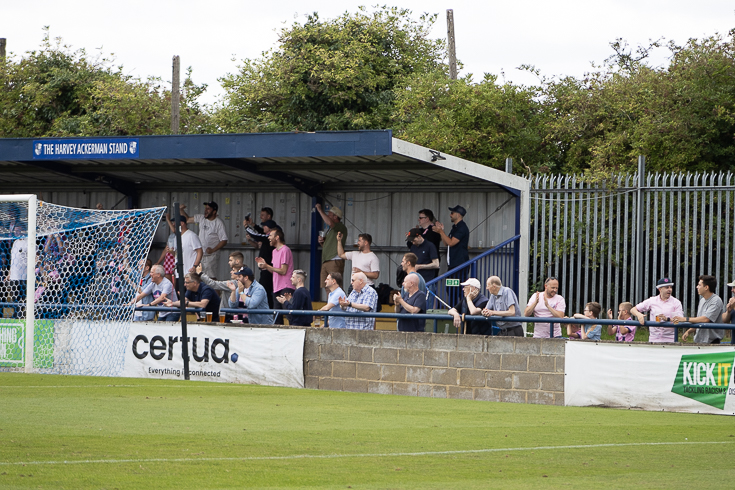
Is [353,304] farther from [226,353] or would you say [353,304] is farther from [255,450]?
[255,450]

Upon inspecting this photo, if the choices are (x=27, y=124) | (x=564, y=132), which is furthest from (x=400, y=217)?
(x=27, y=124)

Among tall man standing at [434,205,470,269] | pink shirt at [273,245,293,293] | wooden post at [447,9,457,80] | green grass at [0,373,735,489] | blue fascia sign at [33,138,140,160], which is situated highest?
wooden post at [447,9,457,80]

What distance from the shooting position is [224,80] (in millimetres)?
34531

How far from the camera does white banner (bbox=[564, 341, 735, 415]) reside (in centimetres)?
1172

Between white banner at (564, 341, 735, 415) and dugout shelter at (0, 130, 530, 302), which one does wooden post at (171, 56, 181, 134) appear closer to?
dugout shelter at (0, 130, 530, 302)

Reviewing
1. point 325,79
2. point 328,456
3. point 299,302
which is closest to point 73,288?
point 299,302

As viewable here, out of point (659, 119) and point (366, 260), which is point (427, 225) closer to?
point (366, 260)

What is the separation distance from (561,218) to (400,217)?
3.41 m

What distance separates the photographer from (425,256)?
16016mm

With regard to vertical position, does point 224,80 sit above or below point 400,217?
above

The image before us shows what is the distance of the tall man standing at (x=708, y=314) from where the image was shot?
12.1m

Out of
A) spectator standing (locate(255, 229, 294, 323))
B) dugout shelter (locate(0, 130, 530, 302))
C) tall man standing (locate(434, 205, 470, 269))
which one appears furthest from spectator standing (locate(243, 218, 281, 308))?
tall man standing (locate(434, 205, 470, 269))

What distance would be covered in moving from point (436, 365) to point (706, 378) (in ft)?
11.4

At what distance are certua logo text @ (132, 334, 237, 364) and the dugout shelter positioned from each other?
3.08m
